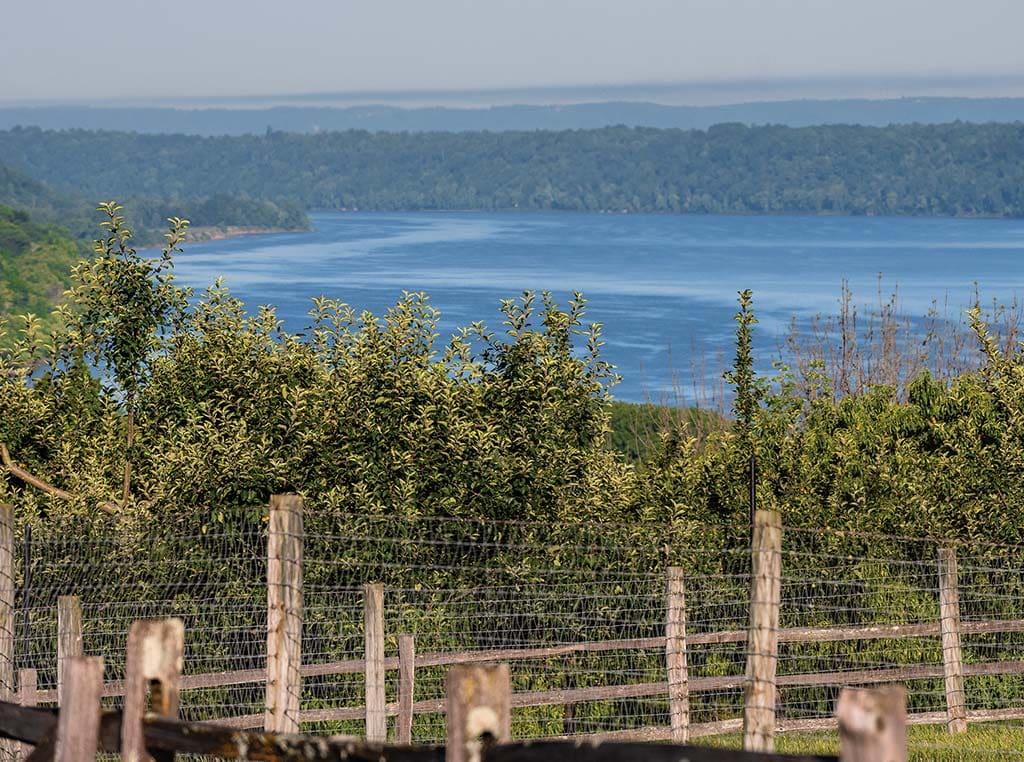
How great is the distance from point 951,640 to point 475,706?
10197 mm

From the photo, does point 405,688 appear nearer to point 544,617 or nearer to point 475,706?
point 544,617

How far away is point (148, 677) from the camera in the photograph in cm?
550

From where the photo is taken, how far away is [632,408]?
5156 cm

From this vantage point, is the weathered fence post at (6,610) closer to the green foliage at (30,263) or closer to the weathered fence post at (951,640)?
the weathered fence post at (951,640)

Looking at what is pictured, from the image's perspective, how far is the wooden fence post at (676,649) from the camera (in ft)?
39.4

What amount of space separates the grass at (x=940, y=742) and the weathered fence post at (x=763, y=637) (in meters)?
3.80

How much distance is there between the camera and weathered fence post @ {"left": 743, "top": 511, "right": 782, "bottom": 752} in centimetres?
718

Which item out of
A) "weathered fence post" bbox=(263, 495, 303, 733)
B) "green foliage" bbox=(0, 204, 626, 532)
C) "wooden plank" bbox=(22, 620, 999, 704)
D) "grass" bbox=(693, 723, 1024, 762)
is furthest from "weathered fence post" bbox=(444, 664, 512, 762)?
"green foliage" bbox=(0, 204, 626, 532)

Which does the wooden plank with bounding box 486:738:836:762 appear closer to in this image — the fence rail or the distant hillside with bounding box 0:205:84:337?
the fence rail

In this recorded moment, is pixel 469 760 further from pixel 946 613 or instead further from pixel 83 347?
pixel 83 347

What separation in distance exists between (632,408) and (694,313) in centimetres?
8152

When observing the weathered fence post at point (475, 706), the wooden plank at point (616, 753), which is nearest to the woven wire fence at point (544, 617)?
the weathered fence post at point (475, 706)

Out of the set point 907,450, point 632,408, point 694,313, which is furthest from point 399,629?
point 694,313

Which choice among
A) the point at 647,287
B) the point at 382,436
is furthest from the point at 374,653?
the point at 647,287
